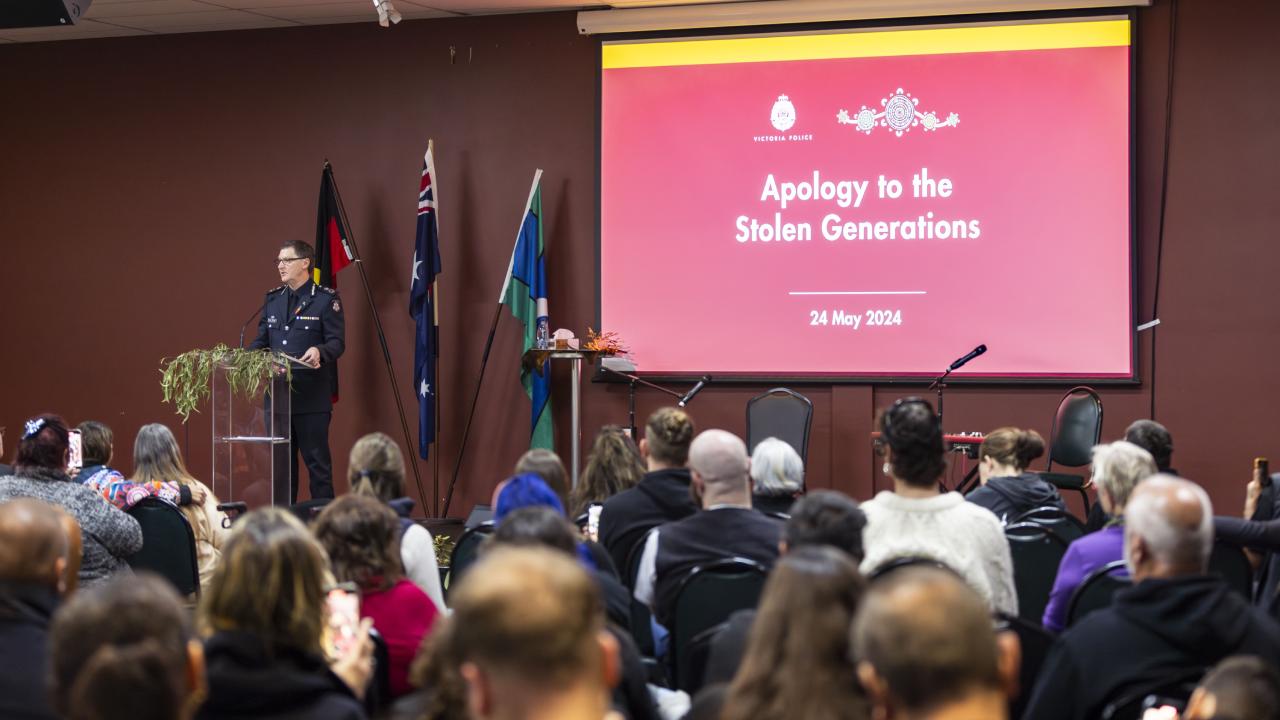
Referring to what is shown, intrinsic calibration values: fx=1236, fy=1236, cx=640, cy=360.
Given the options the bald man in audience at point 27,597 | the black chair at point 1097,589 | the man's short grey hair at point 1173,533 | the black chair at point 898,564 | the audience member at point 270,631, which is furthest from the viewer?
the black chair at point 1097,589

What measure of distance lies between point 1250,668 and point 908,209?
6403 millimetres

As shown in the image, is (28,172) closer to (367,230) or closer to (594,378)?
(367,230)

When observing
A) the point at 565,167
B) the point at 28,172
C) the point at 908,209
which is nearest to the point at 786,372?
the point at 908,209

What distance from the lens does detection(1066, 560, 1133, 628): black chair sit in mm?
3164

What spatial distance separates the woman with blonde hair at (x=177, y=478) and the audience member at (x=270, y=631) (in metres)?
2.87

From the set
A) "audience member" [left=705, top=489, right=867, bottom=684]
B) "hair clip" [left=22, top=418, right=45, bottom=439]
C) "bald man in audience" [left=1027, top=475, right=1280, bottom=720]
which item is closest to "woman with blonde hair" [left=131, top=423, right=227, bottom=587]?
"hair clip" [left=22, top=418, right=45, bottom=439]

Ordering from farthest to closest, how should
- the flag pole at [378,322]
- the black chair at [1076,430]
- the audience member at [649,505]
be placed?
1. the flag pole at [378,322]
2. the black chair at [1076,430]
3. the audience member at [649,505]

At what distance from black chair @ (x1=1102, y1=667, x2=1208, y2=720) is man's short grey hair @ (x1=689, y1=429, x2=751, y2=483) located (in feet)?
4.80

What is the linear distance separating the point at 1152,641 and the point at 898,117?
601 centimetres

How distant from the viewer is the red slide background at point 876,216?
25.3ft

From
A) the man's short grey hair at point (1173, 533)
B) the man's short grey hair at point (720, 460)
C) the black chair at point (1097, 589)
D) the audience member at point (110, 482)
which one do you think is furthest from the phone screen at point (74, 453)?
the man's short grey hair at point (1173, 533)

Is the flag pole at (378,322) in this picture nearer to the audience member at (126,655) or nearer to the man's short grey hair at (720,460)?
the man's short grey hair at (720,460)

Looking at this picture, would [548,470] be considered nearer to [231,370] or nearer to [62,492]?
[62,492]

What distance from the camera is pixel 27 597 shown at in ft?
7.80
